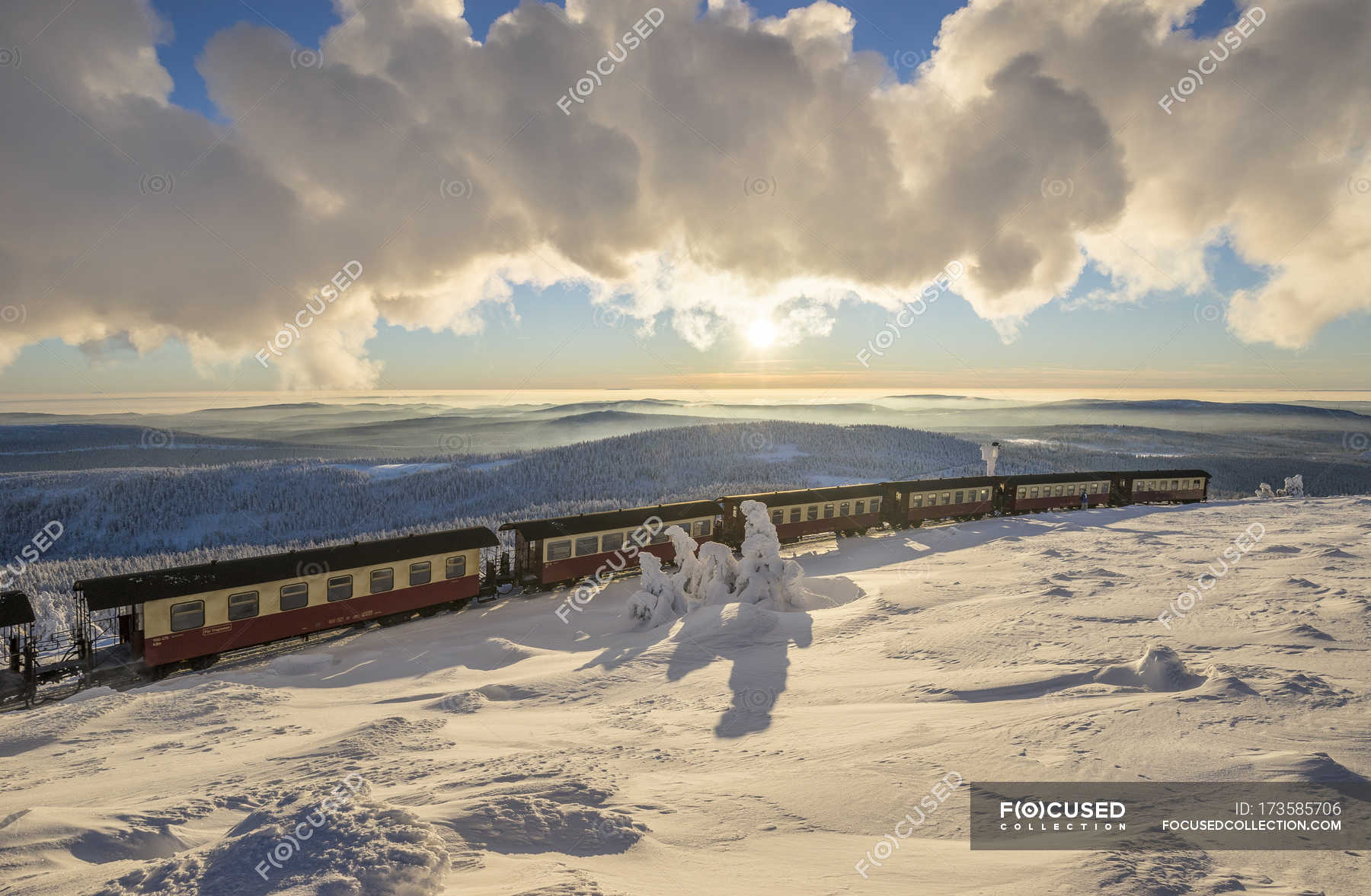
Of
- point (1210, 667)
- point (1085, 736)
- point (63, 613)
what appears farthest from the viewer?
point (63, 613)

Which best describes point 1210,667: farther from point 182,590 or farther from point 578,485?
point 578,485

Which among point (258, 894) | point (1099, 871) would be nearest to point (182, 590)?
point (258, 894)

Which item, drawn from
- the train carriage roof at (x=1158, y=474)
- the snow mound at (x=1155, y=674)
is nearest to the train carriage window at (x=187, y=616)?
the snow mound at (x=1155, y=674)

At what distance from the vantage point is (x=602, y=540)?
2717 centimetres

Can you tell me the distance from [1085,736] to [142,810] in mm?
12552

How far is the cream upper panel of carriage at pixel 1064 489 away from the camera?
43.6 meters

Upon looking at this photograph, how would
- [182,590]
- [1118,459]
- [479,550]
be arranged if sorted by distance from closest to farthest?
[182,590] → [479,550] → [1118,459]

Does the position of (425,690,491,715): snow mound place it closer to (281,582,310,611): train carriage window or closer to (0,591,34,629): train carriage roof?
(281,582,310,611): train carriage window

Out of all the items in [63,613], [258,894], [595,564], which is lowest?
[63,613]

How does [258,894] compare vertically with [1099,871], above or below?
above

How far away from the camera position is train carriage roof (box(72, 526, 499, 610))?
632 inches

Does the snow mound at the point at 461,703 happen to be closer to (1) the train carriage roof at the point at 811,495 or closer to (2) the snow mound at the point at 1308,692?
(2) the snow mound at the point at 1308,692

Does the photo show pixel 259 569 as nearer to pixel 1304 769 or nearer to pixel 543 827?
pixel 543 827

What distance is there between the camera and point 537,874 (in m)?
5.45
